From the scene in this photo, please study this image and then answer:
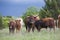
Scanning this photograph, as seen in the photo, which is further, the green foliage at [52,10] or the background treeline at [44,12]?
the green foliage at [52,10]

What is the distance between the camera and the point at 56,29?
21.0 feet

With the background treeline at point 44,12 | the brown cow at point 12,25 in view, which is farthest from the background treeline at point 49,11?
the brown cow at point 12,25

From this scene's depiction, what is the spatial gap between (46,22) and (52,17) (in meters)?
0.20

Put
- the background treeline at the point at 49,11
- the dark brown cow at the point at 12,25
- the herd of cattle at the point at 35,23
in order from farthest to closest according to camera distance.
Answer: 1. the background treeline at the point at 49,11
2. the herd of cattle at the point at 35,23
3. the dark brown cow at the point at 12,25

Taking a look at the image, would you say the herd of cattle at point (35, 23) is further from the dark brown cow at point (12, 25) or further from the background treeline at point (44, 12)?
the background treeline at point (44, 12)

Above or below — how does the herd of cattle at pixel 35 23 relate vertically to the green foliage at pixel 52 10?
below

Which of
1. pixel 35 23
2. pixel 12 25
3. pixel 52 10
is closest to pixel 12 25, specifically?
pixel 12 25

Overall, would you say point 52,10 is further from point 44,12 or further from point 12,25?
point 12,25

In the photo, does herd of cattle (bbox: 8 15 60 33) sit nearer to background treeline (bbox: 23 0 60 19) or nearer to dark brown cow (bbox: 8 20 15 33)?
dark brown cow (bbox: 8 20 15 33)

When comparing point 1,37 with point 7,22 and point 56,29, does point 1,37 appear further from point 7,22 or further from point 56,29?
point 56,29

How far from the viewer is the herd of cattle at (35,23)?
662 centimetres

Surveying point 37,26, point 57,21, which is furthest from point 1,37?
point 57,21

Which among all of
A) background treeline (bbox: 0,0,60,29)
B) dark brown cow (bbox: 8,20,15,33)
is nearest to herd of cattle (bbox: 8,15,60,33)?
dark brown cow (bbox: 8,20,15,33)

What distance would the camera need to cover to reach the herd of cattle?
662 cm
